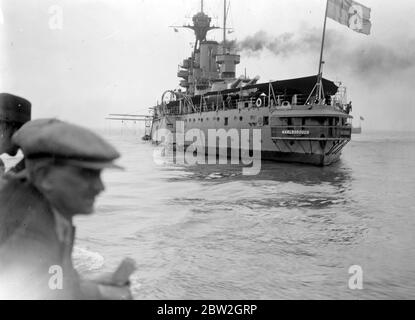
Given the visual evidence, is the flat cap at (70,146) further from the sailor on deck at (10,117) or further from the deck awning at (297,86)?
the deck awning at (297,86)

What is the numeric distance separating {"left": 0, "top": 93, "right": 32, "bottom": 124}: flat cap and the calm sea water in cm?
201

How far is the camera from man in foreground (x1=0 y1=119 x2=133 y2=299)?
144 cm

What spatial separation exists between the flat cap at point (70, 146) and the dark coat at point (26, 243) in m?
0.19

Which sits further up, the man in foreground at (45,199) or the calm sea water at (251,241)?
the man in foreground at (45,199)

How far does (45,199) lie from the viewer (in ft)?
5.09

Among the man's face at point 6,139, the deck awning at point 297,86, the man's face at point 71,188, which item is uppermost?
the deck awning at point 297,86

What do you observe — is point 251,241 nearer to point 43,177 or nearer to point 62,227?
point 62,227

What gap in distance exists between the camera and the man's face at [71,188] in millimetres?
1480

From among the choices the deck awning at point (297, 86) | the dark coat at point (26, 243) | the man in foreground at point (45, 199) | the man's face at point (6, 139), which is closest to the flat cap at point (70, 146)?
the man in foreground at point (45, 199)

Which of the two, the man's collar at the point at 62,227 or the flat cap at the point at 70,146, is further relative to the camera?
the man's collar at the point at 62,227

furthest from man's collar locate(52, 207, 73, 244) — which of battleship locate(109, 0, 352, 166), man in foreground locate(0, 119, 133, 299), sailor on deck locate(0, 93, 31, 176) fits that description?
battleship locate(109, 0, 352, 166)

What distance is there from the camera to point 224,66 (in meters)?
46.8
